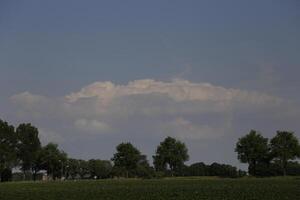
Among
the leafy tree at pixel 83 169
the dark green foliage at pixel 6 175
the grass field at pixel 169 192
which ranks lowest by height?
the grass field at pixel 169 192

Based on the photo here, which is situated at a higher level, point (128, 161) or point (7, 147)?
point (7, 147)

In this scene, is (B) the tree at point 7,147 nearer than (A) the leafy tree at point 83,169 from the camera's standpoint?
Yes

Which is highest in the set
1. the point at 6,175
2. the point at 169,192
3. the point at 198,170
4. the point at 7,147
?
the point at 7,147

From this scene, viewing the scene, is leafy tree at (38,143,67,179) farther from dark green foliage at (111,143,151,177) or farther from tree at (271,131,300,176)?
tree at (271,131,300,176)

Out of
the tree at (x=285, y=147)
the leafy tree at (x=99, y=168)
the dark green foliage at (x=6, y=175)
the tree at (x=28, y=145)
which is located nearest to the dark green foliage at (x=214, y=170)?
the tree at (x=285, y=147)

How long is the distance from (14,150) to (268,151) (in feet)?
174

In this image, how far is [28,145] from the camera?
132 meters

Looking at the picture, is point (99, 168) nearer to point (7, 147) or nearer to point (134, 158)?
point (134, 158)

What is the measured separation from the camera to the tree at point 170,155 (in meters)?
138

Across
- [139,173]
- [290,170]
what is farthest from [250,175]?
[139,173]

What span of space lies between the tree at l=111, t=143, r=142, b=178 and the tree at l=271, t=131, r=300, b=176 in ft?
103

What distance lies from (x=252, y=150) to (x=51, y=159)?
152 ft

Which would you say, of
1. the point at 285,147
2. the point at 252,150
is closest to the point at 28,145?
the point at 252,150

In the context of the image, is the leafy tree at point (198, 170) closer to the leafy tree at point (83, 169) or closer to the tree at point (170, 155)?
the tree at point (170, 155)
